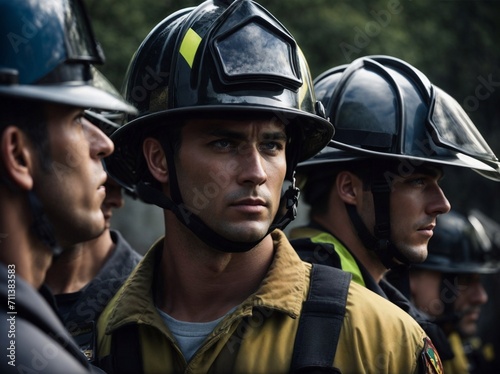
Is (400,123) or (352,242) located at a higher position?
(400,123)

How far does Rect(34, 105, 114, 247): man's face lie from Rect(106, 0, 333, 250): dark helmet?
2.70ft

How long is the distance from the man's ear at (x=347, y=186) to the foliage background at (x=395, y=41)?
280 inches

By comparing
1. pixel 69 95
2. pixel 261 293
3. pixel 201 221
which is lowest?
pixel 261 293

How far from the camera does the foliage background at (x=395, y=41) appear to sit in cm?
1295

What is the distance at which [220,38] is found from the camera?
354 centimetres

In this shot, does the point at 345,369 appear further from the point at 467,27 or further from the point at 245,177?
the point at 467,27

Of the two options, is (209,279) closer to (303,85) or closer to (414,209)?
(303,85)

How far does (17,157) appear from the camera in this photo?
2514 millimetres

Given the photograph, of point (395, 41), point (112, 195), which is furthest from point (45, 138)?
point (395, 41)

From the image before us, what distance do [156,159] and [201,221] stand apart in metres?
0.42

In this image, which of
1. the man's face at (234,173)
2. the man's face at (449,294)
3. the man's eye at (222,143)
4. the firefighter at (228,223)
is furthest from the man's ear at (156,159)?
the man's face at (449,294)

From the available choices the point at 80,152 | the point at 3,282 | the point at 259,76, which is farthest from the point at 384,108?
the point at 3,282

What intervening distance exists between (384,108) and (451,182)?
10429 millimetres

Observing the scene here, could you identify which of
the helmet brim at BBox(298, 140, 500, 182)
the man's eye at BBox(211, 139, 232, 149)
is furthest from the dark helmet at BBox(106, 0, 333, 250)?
the helmet brim at BBox(298, 140, 500, 182)
